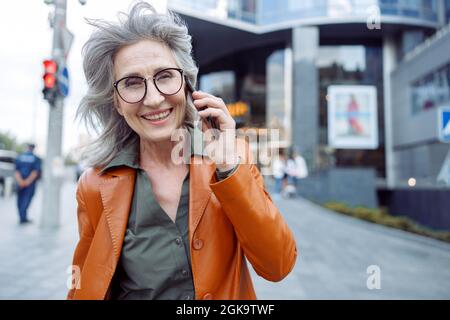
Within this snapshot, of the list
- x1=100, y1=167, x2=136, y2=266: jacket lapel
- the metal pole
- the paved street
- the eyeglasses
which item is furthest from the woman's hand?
the metal pole

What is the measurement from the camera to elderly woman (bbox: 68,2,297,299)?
98 cm

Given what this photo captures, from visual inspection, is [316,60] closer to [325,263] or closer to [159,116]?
[325,263]

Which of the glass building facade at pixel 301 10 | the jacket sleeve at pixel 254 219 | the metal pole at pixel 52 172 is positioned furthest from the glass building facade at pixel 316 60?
the jacket sleeve at pixel 254 219

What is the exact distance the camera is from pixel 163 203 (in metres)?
1.17

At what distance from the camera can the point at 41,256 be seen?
491 cm

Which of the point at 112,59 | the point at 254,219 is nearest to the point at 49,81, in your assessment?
the point at 112,59

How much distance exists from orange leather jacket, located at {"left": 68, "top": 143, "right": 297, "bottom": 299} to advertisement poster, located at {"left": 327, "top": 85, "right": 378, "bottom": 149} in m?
17.8

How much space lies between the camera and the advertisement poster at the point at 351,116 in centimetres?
1791

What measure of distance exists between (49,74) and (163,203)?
4.96 meters

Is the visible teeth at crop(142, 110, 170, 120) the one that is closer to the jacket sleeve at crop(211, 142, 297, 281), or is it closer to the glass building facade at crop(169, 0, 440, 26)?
the jacket sleeve at crop(211, 142, 297, 281)

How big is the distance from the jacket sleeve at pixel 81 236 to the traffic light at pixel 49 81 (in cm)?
463

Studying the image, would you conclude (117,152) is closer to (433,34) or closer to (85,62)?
(85,62)
